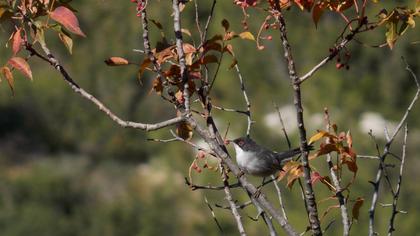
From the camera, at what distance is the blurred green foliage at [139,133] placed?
2164cm

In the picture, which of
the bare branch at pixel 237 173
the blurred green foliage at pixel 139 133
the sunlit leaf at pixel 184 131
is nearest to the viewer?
the bare branch at pixel 237 173

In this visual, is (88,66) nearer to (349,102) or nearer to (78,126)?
(78,126)

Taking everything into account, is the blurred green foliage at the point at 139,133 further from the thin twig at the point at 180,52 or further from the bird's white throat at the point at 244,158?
the thin twig at the point at 180,52

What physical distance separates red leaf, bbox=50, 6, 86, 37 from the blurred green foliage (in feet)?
45.8

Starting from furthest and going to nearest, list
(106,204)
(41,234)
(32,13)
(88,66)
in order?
(88,66)
(106,204)
(41,234)
(32,13)

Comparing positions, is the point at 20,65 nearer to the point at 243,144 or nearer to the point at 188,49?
the point at 188,49

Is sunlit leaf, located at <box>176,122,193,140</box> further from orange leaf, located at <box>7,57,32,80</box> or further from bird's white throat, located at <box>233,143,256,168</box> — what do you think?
bird's white throat, located at <box>233,143,256,168</box>

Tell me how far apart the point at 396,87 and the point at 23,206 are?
1111 centimetres

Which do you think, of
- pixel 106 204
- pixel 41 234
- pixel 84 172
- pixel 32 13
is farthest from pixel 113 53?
pixel 32 13

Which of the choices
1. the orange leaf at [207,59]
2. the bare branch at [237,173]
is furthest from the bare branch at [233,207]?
the orange leaf at [207,59]

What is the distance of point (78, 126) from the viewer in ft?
96.7

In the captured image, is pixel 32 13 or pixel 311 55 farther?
pixel 311 55

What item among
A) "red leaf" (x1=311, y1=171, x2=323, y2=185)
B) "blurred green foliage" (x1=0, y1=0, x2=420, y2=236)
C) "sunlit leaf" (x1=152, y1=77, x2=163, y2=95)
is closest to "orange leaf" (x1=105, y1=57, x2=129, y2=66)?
"sunlit leaf" (x1=152, y1=77, x2=163, y2=95)

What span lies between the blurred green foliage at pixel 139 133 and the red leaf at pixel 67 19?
14.0 metres
